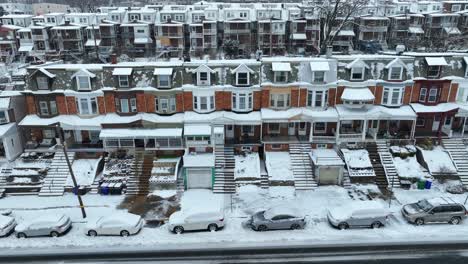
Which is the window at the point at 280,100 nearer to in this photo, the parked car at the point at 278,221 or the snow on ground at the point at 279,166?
the snow on ground at the point at 279,166

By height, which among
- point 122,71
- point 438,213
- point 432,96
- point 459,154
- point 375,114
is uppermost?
point 122,71

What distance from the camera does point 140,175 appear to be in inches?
1286

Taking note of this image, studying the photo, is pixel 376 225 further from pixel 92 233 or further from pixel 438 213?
pixel 92 233

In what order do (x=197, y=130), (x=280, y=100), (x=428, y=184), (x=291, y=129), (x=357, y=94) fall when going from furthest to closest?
(x=291, y=129) → (x=280, y=100) → (x=357, y=94) → (x=197, y=130) → (x=428, y=184)

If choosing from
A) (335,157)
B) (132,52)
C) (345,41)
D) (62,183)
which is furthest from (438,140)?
(132,52)

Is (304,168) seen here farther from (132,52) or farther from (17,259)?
(132,52)

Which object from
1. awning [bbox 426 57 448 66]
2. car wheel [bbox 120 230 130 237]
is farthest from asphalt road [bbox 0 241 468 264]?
awning [bbox 426 57 448 66]

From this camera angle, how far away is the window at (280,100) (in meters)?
36.2

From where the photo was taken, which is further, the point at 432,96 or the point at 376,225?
the point at 432,96

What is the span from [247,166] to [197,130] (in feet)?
18.5

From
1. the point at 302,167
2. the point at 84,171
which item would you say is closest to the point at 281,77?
the point at 302,167

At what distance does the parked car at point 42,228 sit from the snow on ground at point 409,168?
2759cm

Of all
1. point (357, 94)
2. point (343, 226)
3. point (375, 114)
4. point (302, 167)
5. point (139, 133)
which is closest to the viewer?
point (343, 226)

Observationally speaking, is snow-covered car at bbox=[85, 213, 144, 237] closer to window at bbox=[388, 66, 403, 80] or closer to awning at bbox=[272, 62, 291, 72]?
awning at bbox=[272, 62, 291, 72]
